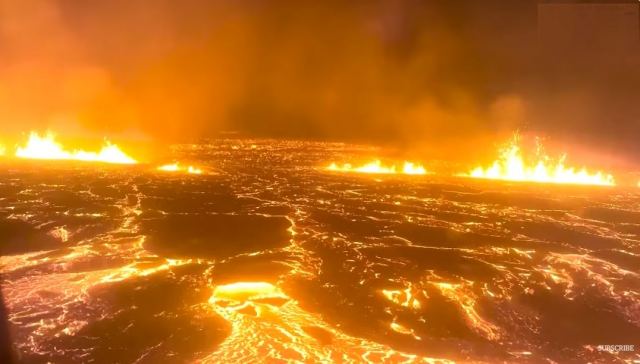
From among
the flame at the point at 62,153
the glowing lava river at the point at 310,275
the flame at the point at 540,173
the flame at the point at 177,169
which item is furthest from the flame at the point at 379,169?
the flame at the point at 62,153

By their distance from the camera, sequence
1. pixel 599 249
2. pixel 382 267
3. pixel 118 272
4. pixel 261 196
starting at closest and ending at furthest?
pixel 118 272
pixel 382 267
pixel 599 249
pixel 261 196

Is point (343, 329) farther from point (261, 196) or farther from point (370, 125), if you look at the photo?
point (370, 125)

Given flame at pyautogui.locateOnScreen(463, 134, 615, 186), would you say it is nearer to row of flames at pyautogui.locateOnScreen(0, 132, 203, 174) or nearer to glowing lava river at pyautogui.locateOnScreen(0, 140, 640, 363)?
glowing lava river at pyautogui.locateOnScreen(0, 140, 640, 363)

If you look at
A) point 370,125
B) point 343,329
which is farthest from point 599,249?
point 370,125

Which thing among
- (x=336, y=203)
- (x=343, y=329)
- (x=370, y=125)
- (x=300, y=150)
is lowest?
(x=343, y=329)

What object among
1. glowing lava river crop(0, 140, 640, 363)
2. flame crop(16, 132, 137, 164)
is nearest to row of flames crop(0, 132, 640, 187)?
flame crop(16, 132, 137, 164)

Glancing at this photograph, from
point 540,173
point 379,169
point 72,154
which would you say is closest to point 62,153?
point 72,154

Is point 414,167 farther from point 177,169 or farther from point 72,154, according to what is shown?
point 72,154
